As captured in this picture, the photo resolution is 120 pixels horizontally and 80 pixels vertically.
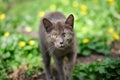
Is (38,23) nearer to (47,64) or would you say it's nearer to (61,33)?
(47,64)

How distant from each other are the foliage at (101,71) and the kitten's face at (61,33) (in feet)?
2.12

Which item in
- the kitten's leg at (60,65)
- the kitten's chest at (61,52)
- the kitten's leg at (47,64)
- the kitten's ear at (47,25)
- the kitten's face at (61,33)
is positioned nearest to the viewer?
the kitten's face at (61,33)

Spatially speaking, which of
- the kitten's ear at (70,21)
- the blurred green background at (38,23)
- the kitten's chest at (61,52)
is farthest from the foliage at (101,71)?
the kitten's ear at (70,21)

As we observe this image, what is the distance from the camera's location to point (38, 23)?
8594 mm

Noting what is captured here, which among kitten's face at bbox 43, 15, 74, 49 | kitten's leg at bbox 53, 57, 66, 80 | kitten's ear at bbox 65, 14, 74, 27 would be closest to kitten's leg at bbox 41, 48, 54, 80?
kitten's leg at bbox 53, 57, 66, 80

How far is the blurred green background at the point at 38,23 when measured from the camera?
22.4 feet

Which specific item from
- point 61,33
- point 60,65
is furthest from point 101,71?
point 61,33

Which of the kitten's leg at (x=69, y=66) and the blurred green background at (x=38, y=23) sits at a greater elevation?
the blurred green background at (x=38, y=23)

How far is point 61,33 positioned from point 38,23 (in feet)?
11.0

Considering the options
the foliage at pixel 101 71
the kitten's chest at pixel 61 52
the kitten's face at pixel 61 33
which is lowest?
the foliage at pixel 101 71

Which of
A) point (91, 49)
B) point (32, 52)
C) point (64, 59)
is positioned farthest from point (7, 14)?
point (64, 59)

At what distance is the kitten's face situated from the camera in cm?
523

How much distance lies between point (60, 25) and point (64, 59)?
75 cm

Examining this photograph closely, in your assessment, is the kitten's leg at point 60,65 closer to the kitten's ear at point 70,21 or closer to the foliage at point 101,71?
the foliage at point 101,71
